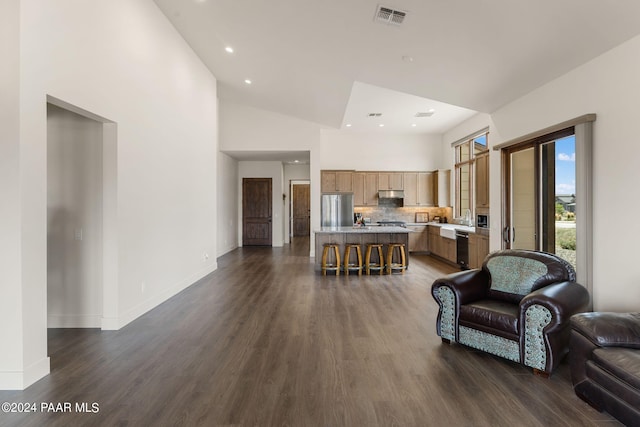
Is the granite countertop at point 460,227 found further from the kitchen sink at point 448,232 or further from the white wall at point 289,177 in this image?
the white wall at point 289,177

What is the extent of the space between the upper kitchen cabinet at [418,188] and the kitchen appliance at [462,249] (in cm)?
248

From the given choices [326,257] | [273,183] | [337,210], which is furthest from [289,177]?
[326,257]

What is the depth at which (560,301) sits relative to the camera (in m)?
2.44

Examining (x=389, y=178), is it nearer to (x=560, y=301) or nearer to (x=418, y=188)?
(x=418, y=188)

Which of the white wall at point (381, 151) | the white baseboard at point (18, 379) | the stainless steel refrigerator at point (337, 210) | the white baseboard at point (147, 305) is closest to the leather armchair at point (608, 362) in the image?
the white baseboard at point (18, 379)

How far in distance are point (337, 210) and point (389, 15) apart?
5.91 metres

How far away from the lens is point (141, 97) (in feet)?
13.2

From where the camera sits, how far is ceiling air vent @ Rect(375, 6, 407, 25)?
3336 mm

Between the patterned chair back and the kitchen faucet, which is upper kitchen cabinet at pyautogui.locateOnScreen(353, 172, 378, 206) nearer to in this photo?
the kitchen faucet

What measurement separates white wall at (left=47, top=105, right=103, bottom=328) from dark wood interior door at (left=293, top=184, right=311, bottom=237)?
1043 centimetres

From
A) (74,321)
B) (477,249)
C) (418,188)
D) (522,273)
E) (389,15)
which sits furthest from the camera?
(418,188)

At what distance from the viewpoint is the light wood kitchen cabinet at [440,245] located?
23.7 ft

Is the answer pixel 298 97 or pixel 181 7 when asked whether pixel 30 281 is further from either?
pixel 298 97

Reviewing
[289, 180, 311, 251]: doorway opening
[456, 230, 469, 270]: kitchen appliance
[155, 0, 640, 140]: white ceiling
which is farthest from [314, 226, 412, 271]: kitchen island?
[289, 180, 311, 251]: doorway opening
